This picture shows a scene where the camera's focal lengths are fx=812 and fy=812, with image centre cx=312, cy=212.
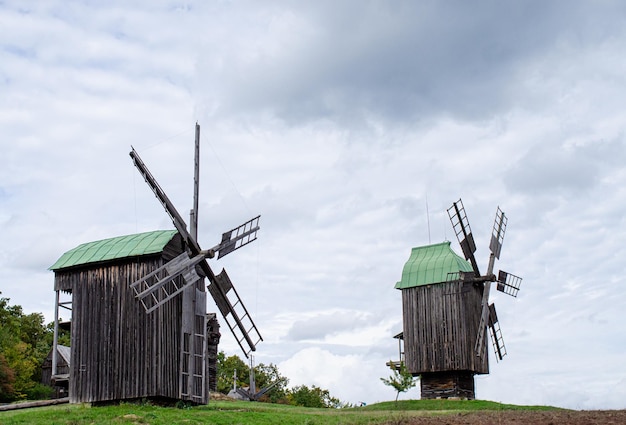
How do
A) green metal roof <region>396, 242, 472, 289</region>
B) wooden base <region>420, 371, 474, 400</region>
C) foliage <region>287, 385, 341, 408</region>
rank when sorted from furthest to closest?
1. foliage <region>287, 385, 341, 408</region>
2. green metal roof <region>396, 242, 472, 289</region>
3. wooden base <region>420, 371, 474, 400</region>

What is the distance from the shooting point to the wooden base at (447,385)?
4697 cm

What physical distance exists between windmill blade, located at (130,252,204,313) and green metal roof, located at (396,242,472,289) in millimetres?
17450

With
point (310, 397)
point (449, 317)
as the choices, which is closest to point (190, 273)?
point (449, 317)

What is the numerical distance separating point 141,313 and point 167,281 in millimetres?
1833

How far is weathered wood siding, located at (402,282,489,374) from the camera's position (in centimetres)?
4625

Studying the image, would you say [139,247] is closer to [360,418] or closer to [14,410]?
[14,410]

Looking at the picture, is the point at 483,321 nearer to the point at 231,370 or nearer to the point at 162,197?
the point at 162,197

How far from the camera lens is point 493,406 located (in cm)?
4044

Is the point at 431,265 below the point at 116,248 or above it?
above

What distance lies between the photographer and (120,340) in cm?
3334

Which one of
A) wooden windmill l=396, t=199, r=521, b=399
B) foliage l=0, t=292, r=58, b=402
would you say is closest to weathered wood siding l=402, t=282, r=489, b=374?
wooden windmill l=396, t=199, r=521, b=399

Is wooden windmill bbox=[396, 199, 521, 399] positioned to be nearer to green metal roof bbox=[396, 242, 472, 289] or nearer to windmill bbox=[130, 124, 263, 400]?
green metal roof bbox=[396, 242, 472, 289]

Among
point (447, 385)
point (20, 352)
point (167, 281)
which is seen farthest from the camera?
point (20, 352)

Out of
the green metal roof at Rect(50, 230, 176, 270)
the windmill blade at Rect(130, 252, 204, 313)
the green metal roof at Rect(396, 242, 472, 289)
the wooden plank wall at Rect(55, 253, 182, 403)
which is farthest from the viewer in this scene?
the green metal roof at Rect(396, 242, 472, 289)
